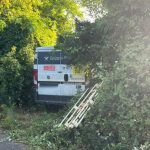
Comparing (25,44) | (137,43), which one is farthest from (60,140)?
(25,44)

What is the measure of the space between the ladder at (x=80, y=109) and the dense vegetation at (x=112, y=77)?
0.72 feet

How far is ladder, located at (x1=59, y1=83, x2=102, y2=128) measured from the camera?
927 centimetres

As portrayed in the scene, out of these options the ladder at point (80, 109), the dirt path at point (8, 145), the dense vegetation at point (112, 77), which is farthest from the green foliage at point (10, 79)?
the dirt path at point (8, 145)

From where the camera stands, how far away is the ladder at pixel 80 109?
30.4 feet

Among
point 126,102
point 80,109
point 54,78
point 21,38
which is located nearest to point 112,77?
point 126,102

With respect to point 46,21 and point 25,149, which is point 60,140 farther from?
point 46,21

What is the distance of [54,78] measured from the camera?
1278 centimetres

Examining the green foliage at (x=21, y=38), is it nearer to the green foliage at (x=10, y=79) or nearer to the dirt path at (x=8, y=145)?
the green foliage at (x=10, y=79)

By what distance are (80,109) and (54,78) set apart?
9.78 ft

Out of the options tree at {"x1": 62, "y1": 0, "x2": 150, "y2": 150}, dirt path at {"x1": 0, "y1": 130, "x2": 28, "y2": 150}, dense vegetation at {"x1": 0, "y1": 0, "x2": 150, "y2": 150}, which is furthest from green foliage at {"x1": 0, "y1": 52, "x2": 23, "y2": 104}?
tree at {"x1": 62, "y1": 0, "x2": 150, "y2": 150}

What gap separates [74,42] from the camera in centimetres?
1134

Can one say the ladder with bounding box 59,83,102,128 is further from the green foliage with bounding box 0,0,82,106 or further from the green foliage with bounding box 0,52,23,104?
the green foliage with bounding box 0,0,82,106

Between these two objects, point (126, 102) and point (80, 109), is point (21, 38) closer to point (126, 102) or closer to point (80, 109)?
point (80, 109)

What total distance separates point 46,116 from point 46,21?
7985mm
